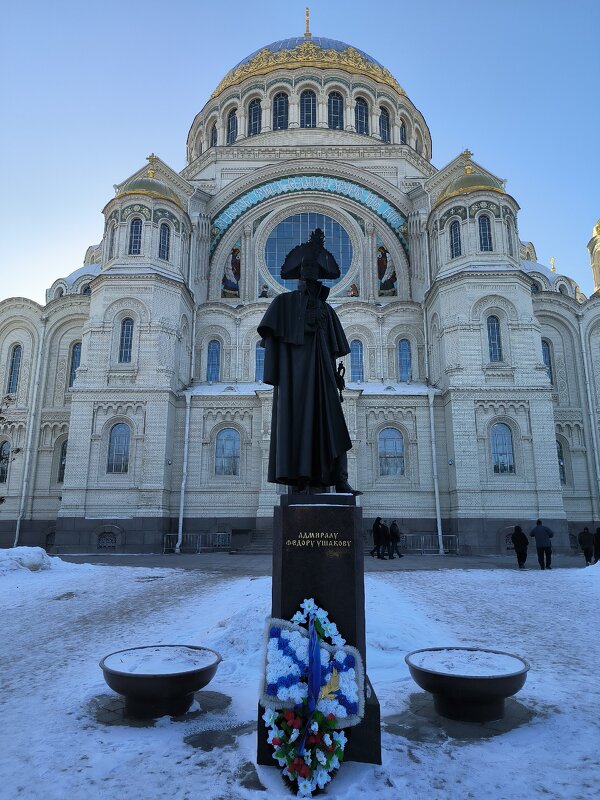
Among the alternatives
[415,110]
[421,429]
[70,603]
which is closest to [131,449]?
[421,429]

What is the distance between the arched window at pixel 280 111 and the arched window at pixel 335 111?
267 cm

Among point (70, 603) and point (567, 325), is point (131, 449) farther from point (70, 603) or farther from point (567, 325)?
point (567, 325)

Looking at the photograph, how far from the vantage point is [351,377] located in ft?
94.5

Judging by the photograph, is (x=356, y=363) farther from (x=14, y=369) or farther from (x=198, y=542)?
(x=14, y=369)

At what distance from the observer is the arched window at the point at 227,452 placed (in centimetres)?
2644

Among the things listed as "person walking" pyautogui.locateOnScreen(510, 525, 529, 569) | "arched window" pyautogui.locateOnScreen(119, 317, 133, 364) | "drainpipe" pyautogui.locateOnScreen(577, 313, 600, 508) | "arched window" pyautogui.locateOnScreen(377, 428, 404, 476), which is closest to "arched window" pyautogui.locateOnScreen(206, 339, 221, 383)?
"arched window" pyautogui.locateOnScreen(119, 317, 133, 364)

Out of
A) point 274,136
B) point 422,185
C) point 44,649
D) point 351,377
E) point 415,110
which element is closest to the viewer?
point 44,649

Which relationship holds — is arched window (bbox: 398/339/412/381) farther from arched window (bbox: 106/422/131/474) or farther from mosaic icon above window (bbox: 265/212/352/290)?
arched window (bbox: 106/422/131/474)

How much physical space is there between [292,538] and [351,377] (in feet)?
80.4

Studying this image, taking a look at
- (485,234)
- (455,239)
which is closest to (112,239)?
(455,239)

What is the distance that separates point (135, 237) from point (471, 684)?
1068 inches

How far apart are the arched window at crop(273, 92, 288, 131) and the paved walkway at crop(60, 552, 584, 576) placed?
2633cm

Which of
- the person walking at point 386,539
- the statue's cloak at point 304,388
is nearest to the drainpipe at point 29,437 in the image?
the person walking at point 386,539

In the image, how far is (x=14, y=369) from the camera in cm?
3080
